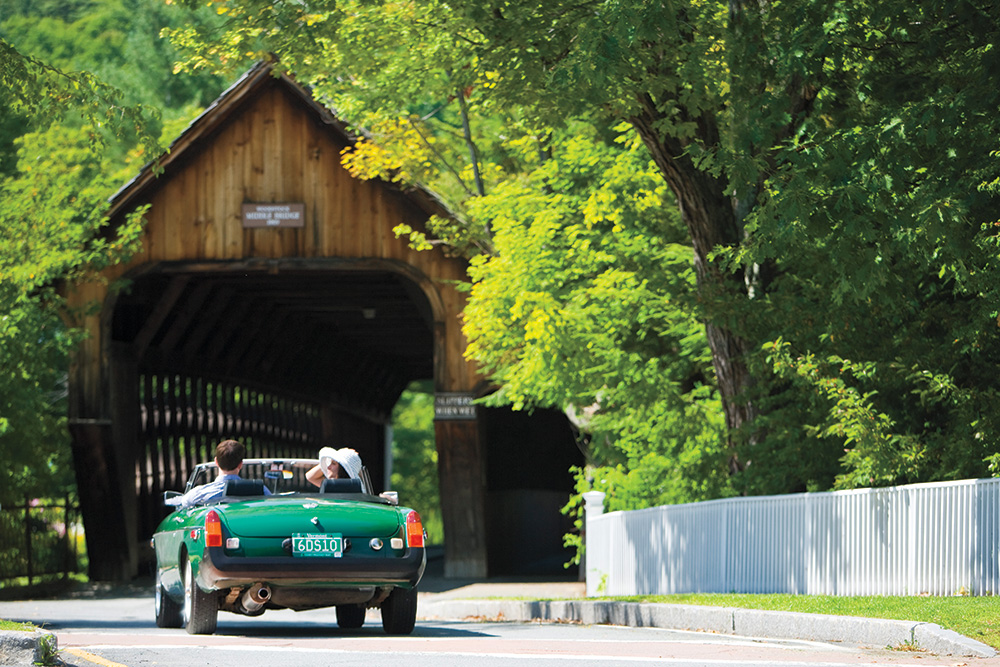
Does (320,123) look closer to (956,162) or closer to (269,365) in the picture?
(269,365)

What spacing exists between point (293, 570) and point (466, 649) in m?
1.45

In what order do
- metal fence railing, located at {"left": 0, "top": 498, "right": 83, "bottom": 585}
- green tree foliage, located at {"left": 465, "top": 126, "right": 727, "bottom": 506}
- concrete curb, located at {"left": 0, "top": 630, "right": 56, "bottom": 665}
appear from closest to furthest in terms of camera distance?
concrete curb, located at {"left": 0, "top": 630, "right": 56, "bottom": 665} < green tree foliage, located at {"left": 465, "top": 126, "right": 727, "bottom": 506} < metal fence railing, located at {"left": 0, "top": 498, "right": 83, "bottom": 585}

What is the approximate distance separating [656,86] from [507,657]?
7.01 metres

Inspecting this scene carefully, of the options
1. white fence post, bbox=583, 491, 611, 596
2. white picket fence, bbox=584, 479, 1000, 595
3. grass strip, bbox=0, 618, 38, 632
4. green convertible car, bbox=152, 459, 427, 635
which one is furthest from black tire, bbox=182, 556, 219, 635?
white fence post, bbox=583, 491, 611, 596

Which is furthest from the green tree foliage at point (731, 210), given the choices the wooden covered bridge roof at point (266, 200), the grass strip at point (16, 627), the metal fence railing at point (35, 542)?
the metal fence railing at point (35, 542)

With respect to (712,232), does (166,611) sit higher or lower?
lower

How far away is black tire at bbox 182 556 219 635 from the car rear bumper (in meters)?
0.25

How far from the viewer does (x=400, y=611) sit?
10570 mm

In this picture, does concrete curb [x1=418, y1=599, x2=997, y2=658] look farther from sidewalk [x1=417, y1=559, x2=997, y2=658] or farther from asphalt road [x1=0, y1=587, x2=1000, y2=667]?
asphalt road [x1=0, y1=587, x2=1000, y2=667]

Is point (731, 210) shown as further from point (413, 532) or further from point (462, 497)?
point (462, 497)

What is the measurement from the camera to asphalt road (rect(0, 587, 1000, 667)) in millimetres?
7977

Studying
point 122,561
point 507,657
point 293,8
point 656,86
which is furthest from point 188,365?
point 507,657

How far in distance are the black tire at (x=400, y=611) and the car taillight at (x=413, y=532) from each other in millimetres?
514

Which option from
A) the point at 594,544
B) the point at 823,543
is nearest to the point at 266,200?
the point at 594,544
